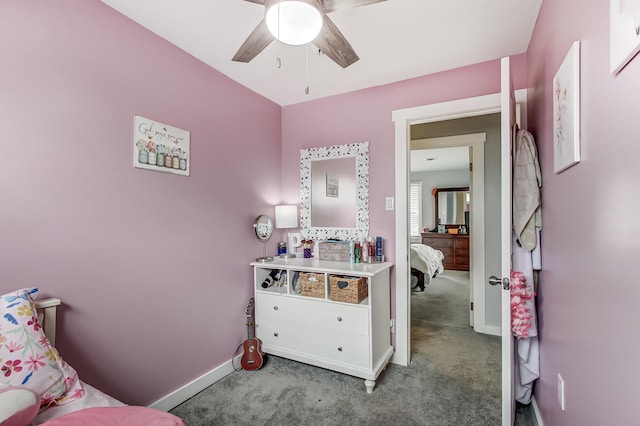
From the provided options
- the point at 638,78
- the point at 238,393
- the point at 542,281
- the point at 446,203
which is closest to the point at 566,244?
the point at 542,281

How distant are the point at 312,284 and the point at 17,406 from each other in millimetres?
1683

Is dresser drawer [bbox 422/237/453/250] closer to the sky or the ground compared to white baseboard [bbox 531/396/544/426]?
closer to the sky

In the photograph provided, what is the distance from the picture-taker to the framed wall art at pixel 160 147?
71.3 inches

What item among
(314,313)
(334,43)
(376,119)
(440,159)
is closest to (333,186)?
(376,119)

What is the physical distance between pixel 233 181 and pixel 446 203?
6208 mm

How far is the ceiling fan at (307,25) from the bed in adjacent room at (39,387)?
59.7 inches

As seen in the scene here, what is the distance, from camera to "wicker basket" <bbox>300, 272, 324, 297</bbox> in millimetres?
2312

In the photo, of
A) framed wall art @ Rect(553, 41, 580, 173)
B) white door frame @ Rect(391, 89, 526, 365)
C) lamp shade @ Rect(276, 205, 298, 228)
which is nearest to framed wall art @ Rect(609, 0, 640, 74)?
framed wall art @ Rect(553, 41, 580, 173)

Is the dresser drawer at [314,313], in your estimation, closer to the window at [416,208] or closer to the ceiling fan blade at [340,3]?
the ceiling fan blade at [340,3]

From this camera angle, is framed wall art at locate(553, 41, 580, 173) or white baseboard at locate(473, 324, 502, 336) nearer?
framed wall art at locate(553, 41, 580, 173)

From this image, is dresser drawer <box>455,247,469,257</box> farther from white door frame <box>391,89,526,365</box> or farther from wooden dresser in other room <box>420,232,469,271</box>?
white door frame <box>391,89,526,365</box>

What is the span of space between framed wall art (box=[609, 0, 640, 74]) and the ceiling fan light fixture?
0.96 metres

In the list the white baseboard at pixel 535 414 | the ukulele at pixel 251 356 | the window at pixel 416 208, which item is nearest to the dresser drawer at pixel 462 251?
the window at pixel 416 208

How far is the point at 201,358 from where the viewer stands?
7.21 ft
